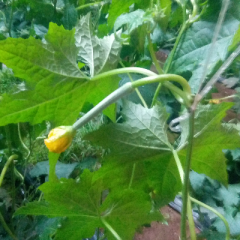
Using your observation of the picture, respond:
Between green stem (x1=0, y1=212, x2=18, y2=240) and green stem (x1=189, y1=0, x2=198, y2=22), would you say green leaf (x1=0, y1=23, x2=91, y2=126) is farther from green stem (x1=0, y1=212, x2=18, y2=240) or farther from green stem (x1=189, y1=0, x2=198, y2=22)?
green stem (x1=0, y1=212, x2=18, y2=240)

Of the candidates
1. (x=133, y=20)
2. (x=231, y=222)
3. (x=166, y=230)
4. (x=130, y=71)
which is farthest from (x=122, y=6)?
(x=166, y=230)

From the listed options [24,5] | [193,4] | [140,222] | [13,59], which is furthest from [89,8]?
[140,222]

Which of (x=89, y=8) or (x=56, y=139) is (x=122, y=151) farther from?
(x=89, y=8)

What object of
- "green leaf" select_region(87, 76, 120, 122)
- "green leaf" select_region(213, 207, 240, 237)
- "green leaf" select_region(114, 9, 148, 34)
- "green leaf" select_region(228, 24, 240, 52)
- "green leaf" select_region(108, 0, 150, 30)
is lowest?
"green leaf" select_region(213, 207, 240, 237)

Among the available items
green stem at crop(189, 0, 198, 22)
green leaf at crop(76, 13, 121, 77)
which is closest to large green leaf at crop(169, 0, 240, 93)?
green stem at crop(189, 0, 198, 22)

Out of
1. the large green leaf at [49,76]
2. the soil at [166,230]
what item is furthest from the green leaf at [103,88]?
the soil at [166,230]

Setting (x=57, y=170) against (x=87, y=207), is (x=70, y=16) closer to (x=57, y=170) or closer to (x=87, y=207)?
(x=57, y=170)
